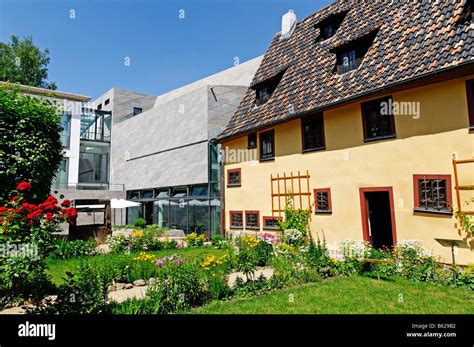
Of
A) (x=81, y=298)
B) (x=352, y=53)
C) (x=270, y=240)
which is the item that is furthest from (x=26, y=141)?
(x=352, y=53)

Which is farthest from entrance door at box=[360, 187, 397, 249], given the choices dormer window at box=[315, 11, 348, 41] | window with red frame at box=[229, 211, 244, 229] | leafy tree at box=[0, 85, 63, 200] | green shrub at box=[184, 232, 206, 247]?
leafy tree at box=[0, 85, 63, 200]

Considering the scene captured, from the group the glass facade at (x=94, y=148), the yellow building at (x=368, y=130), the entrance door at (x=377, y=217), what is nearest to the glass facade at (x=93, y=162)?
the glass facade at (x=94, y=148)

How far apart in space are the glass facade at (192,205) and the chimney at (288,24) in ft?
25.2

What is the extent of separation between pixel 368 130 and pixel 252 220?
22.5ft

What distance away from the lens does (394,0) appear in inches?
468

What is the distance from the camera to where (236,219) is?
51.5 feet

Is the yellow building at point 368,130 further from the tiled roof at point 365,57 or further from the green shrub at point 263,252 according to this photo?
the green shrub at point 263,252

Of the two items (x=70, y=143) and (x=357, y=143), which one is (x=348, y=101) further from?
(x=70, y=143)

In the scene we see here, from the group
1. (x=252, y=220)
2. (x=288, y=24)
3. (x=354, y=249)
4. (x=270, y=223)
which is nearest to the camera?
(x=354, y=249)

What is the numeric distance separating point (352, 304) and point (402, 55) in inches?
316

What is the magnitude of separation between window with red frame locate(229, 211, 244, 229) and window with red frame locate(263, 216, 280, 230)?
1.82 meters

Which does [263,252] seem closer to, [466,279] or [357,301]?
[357,301]

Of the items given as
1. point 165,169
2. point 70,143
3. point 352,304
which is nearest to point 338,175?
point 352,304

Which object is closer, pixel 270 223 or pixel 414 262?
pixel 414 262
